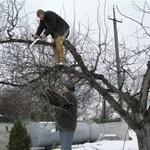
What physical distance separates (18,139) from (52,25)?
6.44 meters

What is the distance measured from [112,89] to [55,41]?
120cm

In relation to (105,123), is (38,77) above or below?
above

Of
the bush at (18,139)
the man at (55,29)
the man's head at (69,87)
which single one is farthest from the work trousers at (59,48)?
the bush at (18,139)

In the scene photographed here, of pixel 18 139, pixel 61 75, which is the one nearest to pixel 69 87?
pixel 61 75

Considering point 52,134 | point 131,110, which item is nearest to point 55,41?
point 131,110

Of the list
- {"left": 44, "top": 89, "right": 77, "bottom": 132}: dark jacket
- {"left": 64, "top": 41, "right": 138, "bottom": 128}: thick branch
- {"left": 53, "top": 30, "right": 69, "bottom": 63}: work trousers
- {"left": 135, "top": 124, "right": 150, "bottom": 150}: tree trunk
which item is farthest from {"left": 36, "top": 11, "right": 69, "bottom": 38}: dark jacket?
{"left": 135, "top": 124, "right": 150, "bottom": 150}: tree trunk

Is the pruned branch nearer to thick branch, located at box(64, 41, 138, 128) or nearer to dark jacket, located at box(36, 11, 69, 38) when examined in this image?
thick branch, located at box(64, 41, 138, 128)

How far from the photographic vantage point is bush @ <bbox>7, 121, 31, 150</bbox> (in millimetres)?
10859

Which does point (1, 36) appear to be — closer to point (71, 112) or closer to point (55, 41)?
point (55, 41)

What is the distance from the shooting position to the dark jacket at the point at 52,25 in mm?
5453

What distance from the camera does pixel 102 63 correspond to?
20.3ft

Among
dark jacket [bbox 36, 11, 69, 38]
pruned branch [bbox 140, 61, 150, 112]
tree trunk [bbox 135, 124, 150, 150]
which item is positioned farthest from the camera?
dark jacket [bbox 36, 11, 69, 38]

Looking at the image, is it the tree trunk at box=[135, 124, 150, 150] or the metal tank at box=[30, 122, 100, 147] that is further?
the metal tank at box=[30, 122, 100, 147]

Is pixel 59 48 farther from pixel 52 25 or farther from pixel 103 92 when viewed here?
pixel 103 92
